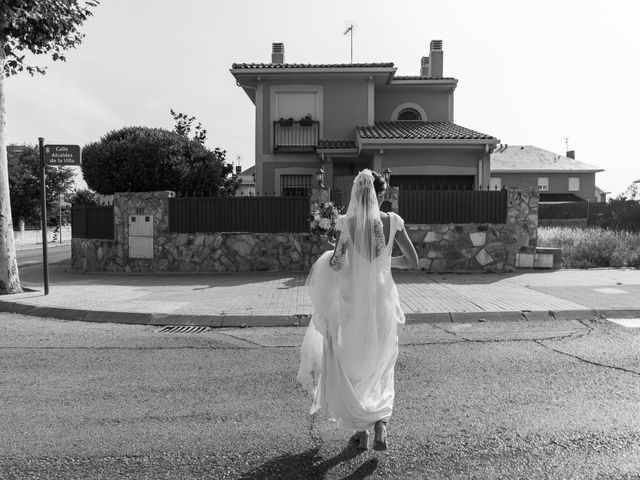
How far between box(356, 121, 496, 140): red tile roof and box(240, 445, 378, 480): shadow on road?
13875 mm

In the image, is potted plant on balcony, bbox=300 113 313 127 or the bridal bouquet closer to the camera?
the bridal bouquet

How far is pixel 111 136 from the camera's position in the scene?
1634 centimetres

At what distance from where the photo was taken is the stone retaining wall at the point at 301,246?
1274 centimetres

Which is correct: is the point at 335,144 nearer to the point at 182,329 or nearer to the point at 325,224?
the point at 182,329

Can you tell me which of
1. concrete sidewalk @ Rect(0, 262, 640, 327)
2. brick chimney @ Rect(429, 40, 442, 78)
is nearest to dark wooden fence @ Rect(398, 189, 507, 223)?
concrete sidewalk @ Rect(0, 262, 640, 327)

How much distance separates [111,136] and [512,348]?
570 inches

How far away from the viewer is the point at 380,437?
326 centimetres

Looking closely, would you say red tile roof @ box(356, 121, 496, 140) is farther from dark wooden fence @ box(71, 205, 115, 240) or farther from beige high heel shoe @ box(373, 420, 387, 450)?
beige high heel shoe @ box(373, 420, 387, 450)

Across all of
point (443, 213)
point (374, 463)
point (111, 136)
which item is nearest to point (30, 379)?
point (374, 463)

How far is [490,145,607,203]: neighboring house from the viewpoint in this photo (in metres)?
43.6

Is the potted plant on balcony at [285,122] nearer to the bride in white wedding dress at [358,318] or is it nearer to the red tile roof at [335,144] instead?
the red tile roof at [335,144]

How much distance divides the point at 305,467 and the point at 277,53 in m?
20.7

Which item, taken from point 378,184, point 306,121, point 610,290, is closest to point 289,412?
point 378,184

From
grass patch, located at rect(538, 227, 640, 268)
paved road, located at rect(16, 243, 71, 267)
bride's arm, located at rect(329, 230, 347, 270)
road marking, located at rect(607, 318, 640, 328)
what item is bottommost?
paved road, located at rect(16, 243, 71, 267)
